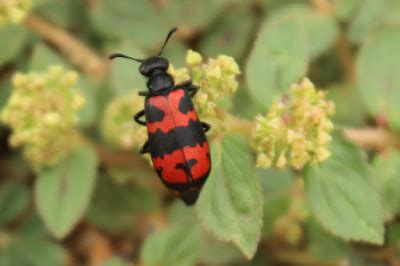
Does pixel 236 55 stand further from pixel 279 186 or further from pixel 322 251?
pixel 322 251

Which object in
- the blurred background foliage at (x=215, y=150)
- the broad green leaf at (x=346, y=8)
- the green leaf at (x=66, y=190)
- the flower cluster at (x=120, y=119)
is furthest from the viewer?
the broad green leaf at (x=346, y=8)

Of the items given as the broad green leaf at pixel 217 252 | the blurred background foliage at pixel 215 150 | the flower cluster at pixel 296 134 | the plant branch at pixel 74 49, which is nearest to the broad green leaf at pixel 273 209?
the blurred background foliage at pixel 215 150

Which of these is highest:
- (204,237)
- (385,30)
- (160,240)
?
(385,30)

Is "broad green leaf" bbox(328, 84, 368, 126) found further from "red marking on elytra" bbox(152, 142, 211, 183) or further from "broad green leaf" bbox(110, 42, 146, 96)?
"red marking on elytra" bbox(152, 142, 211, 183)

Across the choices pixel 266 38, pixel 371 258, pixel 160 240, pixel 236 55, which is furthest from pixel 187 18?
pixel 371 258

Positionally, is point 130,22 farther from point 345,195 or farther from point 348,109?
point 345,195

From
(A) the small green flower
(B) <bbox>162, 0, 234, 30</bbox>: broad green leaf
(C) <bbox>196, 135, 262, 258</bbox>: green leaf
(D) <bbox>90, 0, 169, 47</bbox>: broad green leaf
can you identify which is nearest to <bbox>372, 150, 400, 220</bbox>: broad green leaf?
(C) <bbox>196, 135, 262, 258</bbox>: green leaf

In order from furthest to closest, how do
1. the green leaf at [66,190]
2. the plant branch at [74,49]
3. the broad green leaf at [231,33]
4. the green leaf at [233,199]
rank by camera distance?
the broad green leaf at [231,33] → the plant branch at [74,49] → the green leaf at [66,190] → the green leaf at [233,199]

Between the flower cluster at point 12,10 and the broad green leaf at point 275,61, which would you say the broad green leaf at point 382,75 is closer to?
the broad green leaf at point 275,61
